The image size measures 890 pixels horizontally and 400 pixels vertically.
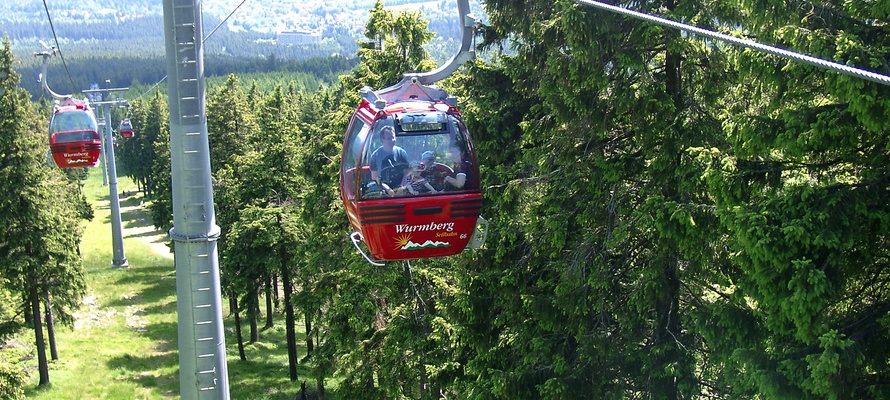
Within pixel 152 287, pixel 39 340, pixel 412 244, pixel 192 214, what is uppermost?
pixel 192 214

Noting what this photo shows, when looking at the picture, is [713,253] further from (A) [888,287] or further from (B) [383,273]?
(B) [383,273]

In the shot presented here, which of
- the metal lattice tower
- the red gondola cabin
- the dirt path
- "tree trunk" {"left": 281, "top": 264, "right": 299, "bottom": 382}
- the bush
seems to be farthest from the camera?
the dirt path

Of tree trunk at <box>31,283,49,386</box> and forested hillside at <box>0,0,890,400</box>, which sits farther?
tree trunk at <box>31,283,49,386</box>

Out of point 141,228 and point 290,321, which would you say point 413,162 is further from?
point 141,228

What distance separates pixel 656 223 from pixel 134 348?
33.2 metres

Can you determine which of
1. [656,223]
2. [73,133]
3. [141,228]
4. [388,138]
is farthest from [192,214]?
[141,228]

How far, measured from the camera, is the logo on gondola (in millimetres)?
9930

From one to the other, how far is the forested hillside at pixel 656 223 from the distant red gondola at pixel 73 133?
383 inches

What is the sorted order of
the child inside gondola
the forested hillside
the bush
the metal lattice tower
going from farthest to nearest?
the bush < the child inside gondola < the metal lattice tower < the forested hillside

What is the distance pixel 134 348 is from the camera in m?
38.8

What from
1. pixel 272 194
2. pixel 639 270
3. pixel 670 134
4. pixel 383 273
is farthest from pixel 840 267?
pixel 272 194

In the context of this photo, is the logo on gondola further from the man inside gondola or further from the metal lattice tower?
the metal lattice tower

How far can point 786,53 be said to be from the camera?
16.0ft

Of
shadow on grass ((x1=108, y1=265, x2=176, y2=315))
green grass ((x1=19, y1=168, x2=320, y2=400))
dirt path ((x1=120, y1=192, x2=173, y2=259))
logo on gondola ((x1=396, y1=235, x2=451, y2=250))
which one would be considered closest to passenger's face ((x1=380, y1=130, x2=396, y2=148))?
logo on gondola ((x1=396, y1=235, x2=451, y2=250))
